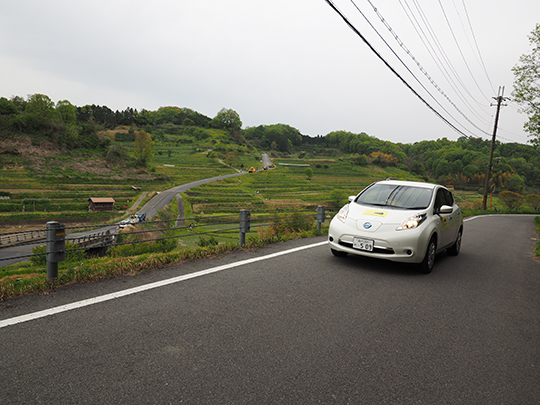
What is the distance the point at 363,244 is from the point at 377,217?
1.91 ft

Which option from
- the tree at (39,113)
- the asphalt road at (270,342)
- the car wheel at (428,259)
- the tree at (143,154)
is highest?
the tree at (39,113)

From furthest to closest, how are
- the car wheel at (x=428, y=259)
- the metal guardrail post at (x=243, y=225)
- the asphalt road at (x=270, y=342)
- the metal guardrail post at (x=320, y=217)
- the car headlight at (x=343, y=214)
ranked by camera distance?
the metal guardrail post at (x=320, y=217)
the metal guardrail post at (x=243, y=225)
the car headlight at (x=343, y=214)
the car wheel at (x=428, y=259)
the asphalt road at (x=270, y=342)

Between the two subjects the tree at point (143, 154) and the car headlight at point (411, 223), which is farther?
the tree at point (143, 154)

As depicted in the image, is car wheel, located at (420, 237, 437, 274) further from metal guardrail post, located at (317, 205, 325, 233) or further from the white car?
metal guardrail post, located at (317, 205, 325, 233)

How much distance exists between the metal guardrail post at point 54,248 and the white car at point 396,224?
4511 mm

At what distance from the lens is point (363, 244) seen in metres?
5.82

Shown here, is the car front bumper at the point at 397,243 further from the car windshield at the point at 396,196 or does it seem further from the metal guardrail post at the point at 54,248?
the metal guardrail post at the point at 54,248

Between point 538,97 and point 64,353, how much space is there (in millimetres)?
28932

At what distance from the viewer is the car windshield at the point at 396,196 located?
6340 millimetres

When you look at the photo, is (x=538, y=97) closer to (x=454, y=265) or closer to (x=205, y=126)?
(x=454, y=265)

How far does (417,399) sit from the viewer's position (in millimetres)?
2344

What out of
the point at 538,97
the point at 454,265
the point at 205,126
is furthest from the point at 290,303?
the point at 205,126

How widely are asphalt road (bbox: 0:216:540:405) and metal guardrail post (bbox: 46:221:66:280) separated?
38cm

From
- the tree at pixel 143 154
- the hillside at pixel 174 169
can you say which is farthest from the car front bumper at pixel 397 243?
the tree at pixel 143 154
